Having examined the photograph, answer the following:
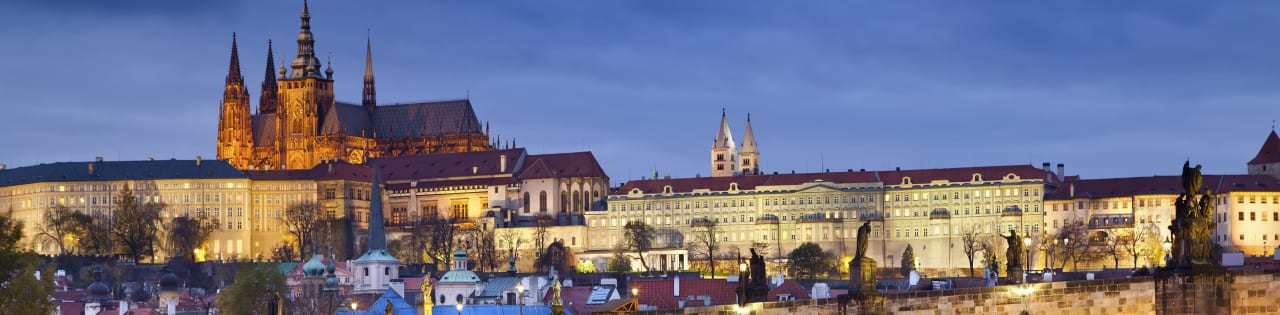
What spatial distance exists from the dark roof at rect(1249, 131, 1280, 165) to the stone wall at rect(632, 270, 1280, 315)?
154 meters

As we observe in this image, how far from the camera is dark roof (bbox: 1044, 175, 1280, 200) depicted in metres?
184

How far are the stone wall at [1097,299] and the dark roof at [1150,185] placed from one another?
139 m

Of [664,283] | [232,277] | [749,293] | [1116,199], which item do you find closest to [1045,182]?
[1116,199]

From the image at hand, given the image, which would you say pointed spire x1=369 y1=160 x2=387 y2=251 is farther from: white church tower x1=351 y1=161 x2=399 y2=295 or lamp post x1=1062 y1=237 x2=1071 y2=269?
lamp post x1=1062 y1=237 x2=1071 y2=269

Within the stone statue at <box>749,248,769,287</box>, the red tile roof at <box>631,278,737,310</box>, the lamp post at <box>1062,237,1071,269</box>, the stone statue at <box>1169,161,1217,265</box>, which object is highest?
the stone statue at <box>1169,161,1217,265</box>

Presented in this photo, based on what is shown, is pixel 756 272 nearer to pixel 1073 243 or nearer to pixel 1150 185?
pixel 1073 243

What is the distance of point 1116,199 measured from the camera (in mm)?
191250

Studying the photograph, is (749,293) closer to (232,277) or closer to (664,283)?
(664,283)

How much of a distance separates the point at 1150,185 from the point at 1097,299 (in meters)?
150

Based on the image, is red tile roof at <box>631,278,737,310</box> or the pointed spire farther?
the pointed spire

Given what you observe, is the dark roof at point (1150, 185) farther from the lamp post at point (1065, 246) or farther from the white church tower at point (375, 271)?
the white church tower at point (375, 271)

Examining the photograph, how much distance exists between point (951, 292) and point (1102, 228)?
489ft

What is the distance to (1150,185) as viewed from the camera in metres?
191

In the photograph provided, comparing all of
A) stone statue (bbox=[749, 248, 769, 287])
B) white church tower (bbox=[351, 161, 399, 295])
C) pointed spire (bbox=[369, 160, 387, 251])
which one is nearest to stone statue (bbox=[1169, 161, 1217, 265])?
stone statue (bbox=[749, 248, 769, 287])
